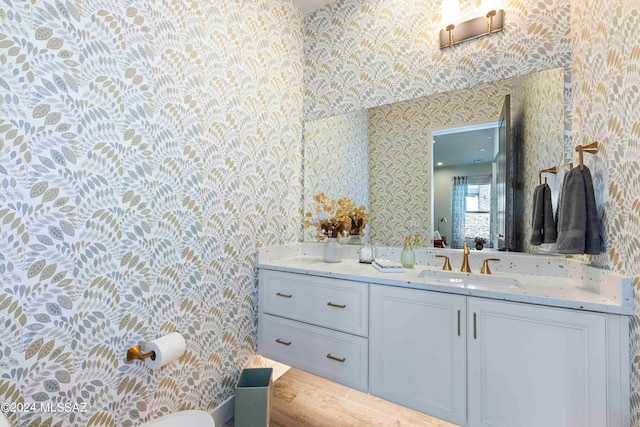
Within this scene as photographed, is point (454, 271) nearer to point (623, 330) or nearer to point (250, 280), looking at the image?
point (623, 330)

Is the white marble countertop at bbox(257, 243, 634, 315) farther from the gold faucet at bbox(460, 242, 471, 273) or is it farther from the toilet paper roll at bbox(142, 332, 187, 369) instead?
the toilet paper roll at bbox(142, 332, 187, 369)

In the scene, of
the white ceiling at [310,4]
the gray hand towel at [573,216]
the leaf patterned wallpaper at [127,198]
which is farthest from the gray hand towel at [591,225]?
the white ceiling at [310,4]

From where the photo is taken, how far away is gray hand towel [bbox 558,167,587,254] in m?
1.14

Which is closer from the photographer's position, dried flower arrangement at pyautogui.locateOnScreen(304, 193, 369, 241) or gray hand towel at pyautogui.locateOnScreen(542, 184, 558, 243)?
gray hand towel at pyautogui.locateOnScreen(542, 184, 558, 243)

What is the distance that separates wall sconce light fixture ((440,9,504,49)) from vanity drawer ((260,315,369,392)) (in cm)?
186

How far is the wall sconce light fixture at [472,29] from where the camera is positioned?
1.59 metres

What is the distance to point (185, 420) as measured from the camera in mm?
1182

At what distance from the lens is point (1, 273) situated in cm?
88

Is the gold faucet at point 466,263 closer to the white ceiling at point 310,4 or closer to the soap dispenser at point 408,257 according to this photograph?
the soap dispenser at point 408,257

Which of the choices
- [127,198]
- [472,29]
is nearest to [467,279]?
[472,29]

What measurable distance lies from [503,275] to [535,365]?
0.53 metres

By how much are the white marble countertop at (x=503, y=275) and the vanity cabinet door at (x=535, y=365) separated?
0.15ft

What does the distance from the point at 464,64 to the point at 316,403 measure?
2.35 m

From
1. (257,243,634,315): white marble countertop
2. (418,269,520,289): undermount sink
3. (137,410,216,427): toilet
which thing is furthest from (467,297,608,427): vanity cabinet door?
(137,410,216,427): toilet
